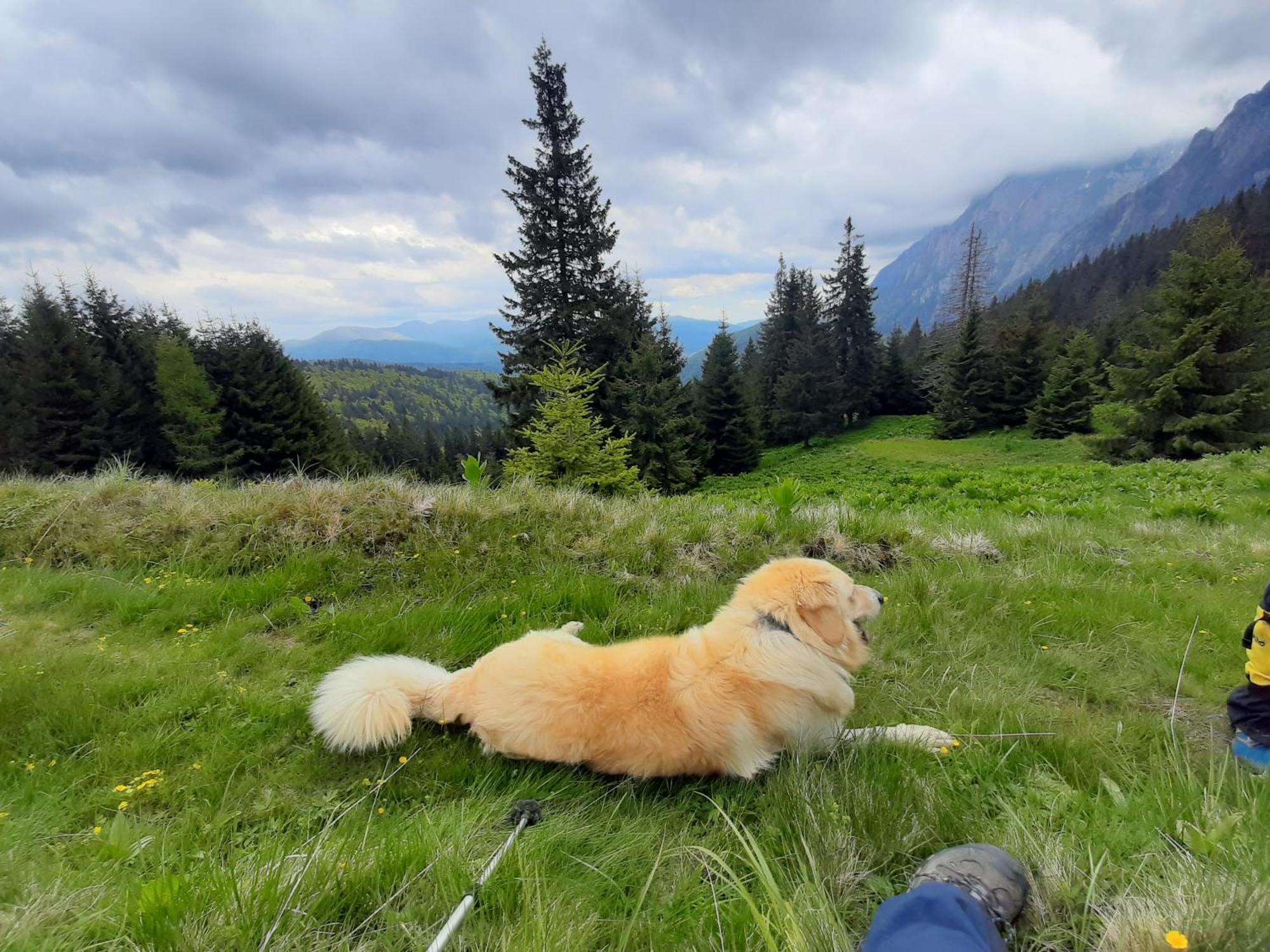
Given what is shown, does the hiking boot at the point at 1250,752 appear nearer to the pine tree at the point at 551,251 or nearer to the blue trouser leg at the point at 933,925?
the blue trouser leg at the point at 933,925

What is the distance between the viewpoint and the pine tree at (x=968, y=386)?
41281 mm

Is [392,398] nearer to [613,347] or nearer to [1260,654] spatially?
[613,347]

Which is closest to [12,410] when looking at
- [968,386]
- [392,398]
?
[968,386]

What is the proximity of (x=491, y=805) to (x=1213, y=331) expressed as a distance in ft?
109

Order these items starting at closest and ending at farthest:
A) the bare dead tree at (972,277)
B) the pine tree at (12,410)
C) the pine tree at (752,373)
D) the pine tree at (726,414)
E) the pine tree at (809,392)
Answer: the pine tree at (12,410) < the pine tree at (726,414) < the pine tree at (752,373) < the pine tree at (809,392) < the bare dead tree at (972,277)

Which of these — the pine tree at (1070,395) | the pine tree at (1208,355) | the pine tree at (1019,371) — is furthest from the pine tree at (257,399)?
the pine tree at (1019,371)

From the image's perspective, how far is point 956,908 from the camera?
1.40 m

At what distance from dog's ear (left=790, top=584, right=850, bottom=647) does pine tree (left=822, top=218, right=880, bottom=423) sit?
49.1m

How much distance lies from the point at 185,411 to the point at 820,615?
40417 mm

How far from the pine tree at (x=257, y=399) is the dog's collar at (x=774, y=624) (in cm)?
3753

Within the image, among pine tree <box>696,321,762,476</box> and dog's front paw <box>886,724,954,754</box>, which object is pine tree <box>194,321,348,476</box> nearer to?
pine tree <box>696,321,762,476</box>

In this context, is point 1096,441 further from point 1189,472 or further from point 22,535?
point 22,535

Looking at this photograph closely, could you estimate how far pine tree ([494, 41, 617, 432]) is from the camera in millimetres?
22734

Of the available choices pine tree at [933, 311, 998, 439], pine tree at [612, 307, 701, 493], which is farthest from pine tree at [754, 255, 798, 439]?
pine tree at [612, 307, 701, 493]
